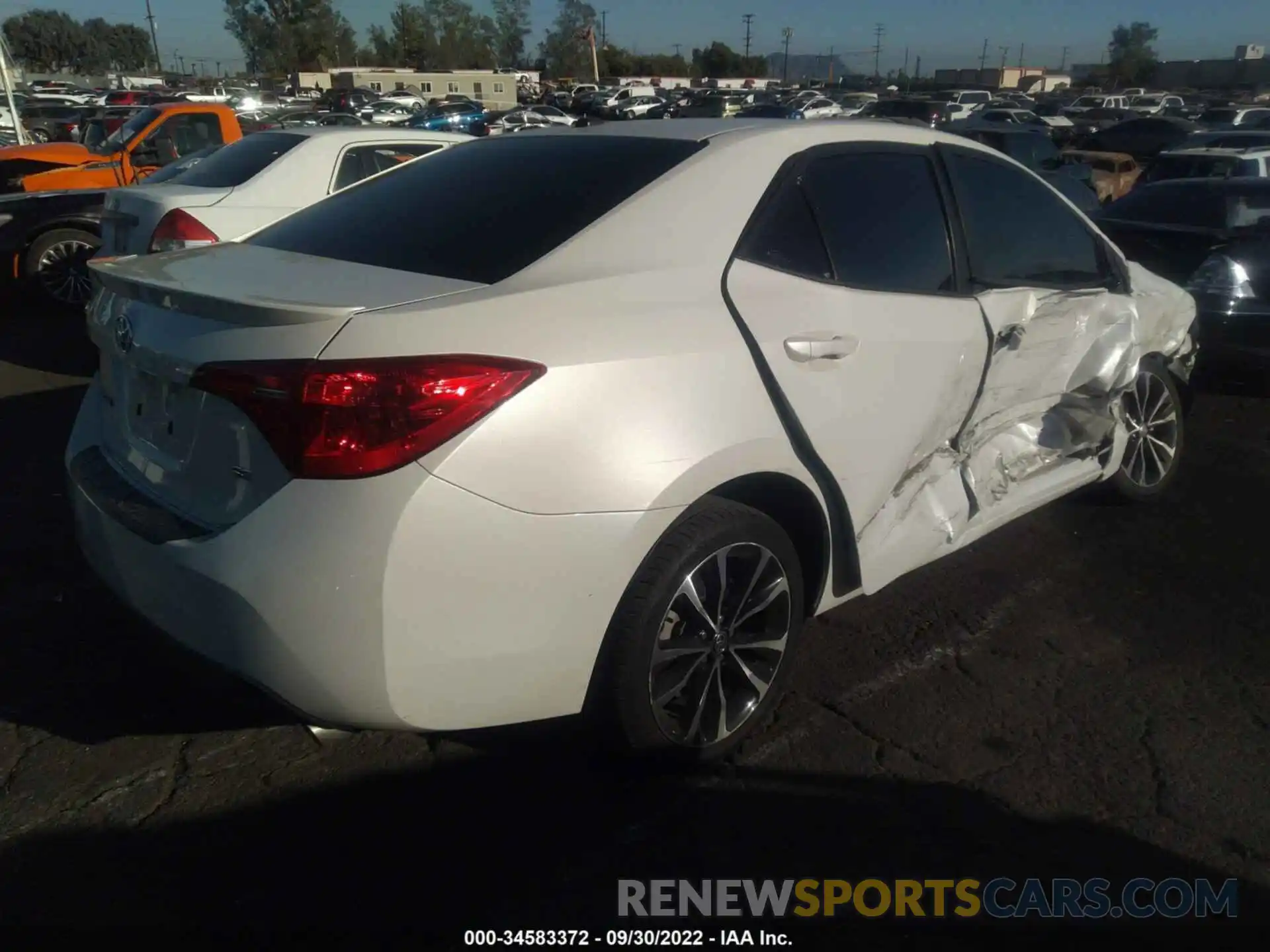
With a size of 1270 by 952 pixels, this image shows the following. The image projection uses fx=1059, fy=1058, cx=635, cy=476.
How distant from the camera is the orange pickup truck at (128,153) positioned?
10.9 metres

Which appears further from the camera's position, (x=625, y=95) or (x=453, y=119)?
(x=625, y=95)

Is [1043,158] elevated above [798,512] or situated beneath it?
situated beneath

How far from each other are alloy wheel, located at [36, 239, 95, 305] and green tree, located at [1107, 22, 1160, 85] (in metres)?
99.9

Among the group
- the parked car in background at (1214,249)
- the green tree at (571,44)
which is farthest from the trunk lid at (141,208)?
the green tree at (571,44)

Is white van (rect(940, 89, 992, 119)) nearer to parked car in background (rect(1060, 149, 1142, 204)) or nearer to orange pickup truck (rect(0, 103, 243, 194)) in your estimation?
parked car in background (rect(1060, 149, 1142, 204))

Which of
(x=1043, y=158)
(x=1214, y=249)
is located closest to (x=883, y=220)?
(x=1214, y=249)

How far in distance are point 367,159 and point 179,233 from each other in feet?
5.29

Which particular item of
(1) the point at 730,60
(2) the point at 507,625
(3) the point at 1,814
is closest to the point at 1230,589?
(2) the point at 507,625

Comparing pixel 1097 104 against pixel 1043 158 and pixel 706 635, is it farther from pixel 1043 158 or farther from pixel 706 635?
pixel 706 635

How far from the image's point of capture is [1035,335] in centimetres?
390

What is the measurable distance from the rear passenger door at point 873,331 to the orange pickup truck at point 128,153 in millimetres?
9474

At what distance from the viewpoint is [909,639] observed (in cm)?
380

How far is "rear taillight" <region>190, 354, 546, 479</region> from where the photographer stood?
2199 millimetres

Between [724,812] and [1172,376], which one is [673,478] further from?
[1172,376]
